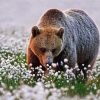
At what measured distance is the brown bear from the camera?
9.67 m

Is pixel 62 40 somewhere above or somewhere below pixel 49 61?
above

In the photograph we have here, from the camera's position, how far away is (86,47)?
1139cm

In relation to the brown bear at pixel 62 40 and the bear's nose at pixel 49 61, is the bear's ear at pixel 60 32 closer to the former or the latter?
the brown bear at pixel 62 40

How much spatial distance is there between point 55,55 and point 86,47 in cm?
176

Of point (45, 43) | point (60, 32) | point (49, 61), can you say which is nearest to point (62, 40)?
point (60, 32)

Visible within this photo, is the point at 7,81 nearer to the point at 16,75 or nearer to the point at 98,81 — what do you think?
the point at 16,75

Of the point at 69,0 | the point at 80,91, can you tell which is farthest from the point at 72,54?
the point at 69,0

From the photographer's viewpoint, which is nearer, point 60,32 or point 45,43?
point 45,43

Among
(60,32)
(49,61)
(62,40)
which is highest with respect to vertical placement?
(60,32)

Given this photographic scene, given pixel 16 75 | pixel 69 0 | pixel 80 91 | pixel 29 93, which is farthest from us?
pixel 69 0

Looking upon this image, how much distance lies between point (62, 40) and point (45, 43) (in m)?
0.47

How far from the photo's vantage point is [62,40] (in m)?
9.97

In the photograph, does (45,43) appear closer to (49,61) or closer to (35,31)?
(35,31)

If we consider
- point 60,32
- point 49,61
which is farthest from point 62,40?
point 49,61
